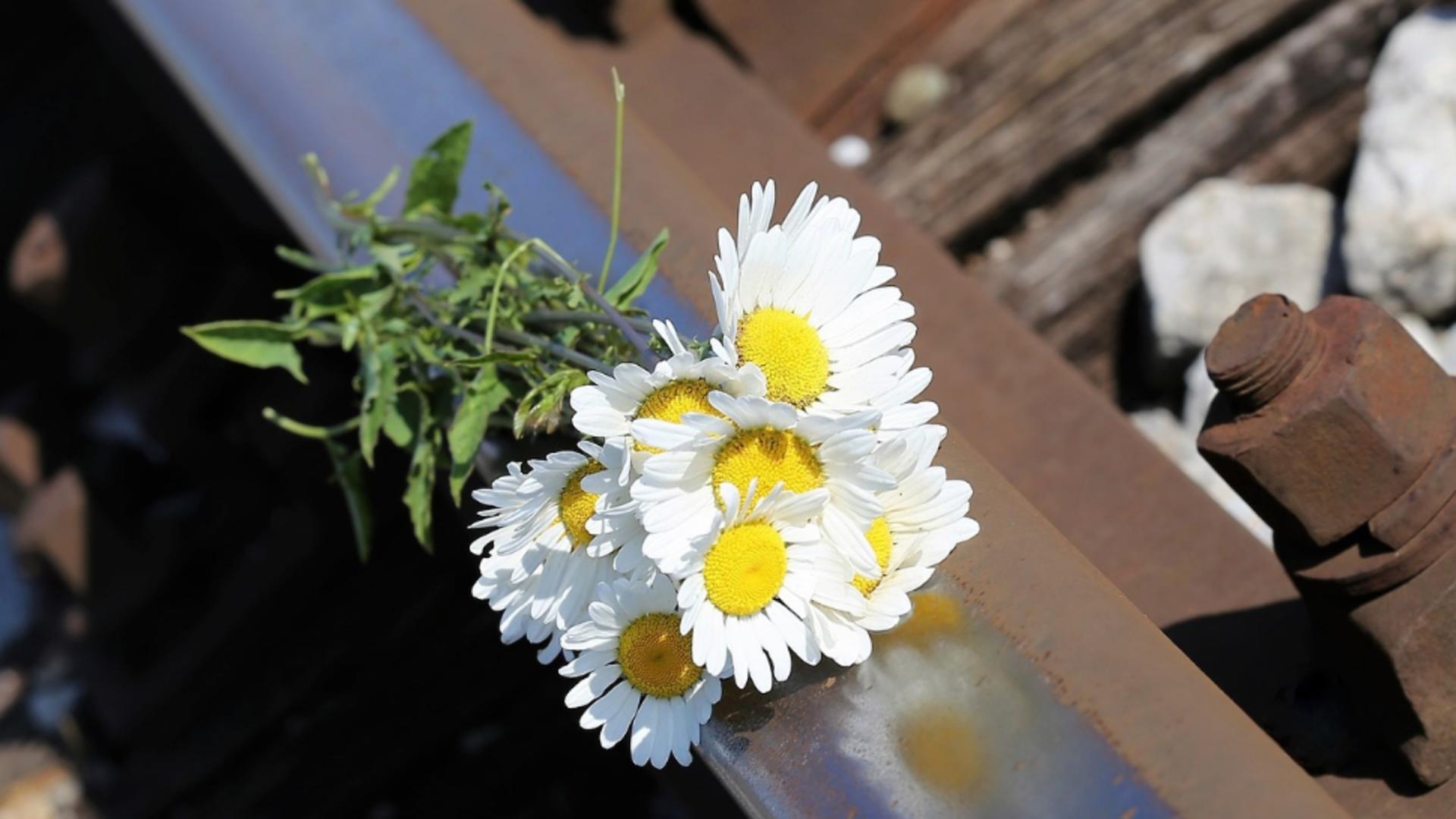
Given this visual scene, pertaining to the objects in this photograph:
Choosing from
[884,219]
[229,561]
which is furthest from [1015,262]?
[229,561]

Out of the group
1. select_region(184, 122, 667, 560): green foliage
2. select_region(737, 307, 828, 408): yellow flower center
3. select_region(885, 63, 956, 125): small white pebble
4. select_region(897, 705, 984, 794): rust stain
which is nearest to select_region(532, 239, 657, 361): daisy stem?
select_region(184, 122, 667, 560): green foliage

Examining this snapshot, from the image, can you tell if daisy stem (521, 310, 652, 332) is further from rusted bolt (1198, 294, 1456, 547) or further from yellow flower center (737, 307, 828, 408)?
rusted bolt (1198, 294, 1456, 547)

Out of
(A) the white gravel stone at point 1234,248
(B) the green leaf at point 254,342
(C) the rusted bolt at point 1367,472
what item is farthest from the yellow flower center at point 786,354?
(A) the white gravel stone at point 1234,248

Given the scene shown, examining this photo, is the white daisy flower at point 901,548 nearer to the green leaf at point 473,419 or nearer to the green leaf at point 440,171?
the green leaf at point 473,419

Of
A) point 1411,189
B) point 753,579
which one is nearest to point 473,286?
point 753,579

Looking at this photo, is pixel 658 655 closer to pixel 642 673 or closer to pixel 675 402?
pixel 642 673

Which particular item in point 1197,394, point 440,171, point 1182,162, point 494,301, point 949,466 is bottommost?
point 1197,394

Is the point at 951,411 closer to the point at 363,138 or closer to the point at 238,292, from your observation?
the point at 363,138
